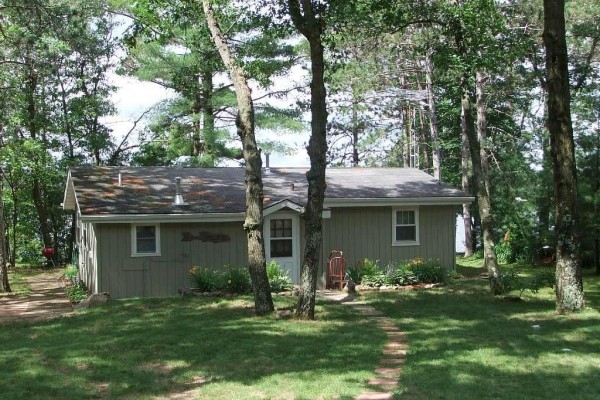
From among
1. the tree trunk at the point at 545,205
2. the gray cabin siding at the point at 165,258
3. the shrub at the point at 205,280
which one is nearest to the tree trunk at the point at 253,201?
the shrub at the point at 205,280

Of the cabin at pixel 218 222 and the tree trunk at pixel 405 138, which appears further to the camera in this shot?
the tree trunk at pixel 405 138

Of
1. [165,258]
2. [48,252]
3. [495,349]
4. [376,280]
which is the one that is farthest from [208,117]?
[495,349]

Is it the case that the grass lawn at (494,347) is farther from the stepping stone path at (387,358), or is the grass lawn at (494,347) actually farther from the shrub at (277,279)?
the shrub at (277,279)

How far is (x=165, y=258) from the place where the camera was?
1570 centimetres

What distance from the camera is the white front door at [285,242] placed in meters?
16.6

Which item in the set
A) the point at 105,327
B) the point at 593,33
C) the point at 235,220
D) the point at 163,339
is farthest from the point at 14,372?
the point at 593,33

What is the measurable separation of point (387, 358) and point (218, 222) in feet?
28.2

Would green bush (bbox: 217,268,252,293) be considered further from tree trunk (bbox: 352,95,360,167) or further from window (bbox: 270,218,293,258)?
tree trunk (bbox: 352,95,360,167)

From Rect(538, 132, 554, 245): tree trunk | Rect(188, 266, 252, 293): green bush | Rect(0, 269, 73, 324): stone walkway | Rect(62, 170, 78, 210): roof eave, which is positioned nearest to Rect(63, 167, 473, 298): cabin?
Rect(188, 266, 252, 293): green bush

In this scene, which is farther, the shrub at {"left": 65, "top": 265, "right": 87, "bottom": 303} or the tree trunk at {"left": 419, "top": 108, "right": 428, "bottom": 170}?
the tree trunk at {"left": 419, "top": 108, "right": 428, "bottom": 170}

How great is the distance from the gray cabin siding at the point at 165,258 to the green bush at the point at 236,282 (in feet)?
3.84

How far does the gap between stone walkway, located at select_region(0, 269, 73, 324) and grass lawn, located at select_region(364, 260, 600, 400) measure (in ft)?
23.4

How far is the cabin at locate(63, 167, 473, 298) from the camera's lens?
1523cm

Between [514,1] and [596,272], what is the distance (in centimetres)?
1025
